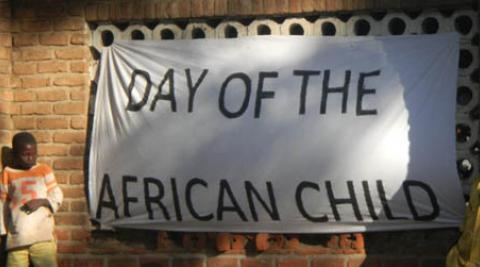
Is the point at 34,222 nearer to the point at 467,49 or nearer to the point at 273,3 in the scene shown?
the point at 273,3

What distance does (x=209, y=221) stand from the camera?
5.95 metres

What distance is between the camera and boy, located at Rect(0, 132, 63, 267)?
598 cm

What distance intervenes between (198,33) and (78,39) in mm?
863

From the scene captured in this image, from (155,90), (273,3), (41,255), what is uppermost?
(273,3)

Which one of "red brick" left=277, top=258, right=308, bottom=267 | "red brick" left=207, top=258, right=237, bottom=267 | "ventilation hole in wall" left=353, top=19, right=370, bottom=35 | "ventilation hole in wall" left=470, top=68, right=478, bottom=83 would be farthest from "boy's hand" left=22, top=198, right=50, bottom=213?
"ventilation hole in wall" left=470, top=68, right=478, bottom=83

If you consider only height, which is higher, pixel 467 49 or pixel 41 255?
pixel 467 49

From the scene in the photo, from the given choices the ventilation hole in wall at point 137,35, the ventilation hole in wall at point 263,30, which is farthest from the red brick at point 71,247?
the ventilation hole in wall at point 263,30

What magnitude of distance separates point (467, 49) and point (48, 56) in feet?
9.58

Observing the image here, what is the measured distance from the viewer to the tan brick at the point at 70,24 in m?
6.24

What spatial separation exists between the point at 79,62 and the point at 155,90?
23.8 inches

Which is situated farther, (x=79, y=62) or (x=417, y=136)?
(x=79, y=62)

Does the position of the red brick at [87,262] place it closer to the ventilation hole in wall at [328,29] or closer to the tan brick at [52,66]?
the tan brick at [52,66]

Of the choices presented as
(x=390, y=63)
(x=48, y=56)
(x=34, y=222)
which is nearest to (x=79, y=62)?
(x=48, y=56)

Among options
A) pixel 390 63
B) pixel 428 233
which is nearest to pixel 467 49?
pixel 390 63
